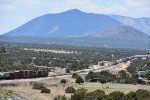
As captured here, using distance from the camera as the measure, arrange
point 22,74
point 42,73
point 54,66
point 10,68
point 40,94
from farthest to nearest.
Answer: point 54,66 < point 10,68 < point 42,73 < point 22,74 < point 40,94

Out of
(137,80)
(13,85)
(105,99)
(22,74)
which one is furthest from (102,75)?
(105,99)

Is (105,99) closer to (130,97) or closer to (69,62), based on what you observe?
(130,97)

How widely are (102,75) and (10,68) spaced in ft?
70.4

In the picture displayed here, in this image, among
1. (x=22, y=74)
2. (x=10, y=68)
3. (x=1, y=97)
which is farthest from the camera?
(x=10, y=68)

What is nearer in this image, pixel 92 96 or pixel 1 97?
pixel 1 97

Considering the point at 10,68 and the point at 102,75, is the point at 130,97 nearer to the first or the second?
the point at 102,75

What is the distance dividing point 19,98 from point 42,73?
4385 centimetres

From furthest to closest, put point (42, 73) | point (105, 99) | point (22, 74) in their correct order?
point (42, 73), point (22, 74), point (105, 99)

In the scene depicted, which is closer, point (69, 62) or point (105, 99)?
point (105, 99)

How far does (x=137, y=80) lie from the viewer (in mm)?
91438

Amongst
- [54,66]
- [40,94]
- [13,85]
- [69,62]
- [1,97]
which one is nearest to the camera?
[1,97]

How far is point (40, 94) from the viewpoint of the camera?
57.1 m

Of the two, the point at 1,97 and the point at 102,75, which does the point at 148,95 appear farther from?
the point at 102,75

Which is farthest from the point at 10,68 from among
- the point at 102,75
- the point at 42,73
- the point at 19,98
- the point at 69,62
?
the point at 19,98
